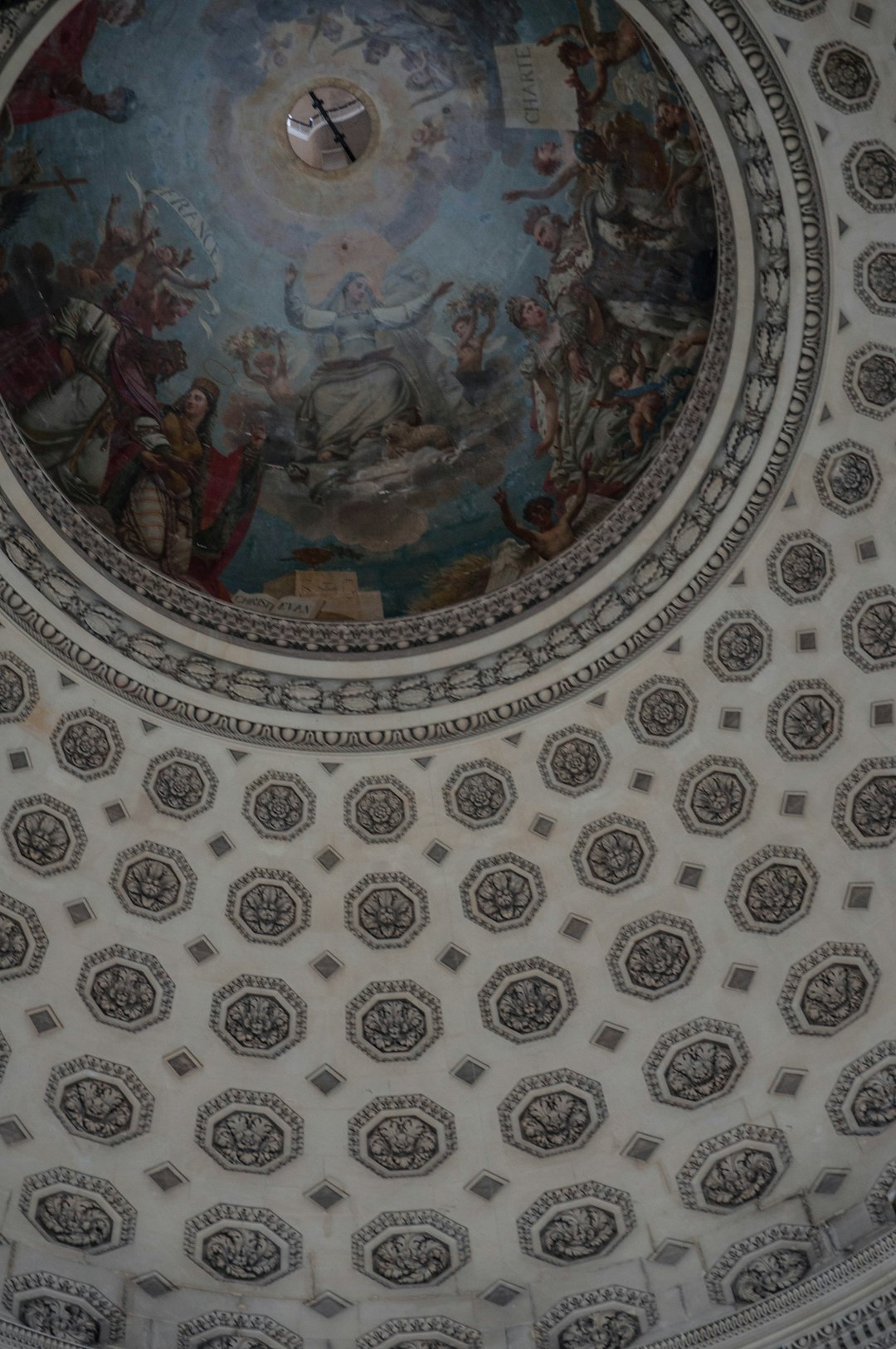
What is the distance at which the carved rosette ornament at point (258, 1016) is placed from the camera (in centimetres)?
1891

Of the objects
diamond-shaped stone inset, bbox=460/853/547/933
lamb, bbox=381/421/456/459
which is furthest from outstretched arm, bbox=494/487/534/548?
diamond-shaped stone inset, bbox=460/853/547/933

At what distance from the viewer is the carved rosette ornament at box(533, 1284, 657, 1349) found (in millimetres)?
16641

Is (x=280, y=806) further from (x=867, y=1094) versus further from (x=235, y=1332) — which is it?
(x=867, y=1094)

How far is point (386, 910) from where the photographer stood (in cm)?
1950

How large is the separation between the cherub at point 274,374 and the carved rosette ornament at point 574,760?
629cm

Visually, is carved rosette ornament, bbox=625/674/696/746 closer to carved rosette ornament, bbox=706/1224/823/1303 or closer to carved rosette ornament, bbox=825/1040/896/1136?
carved rosette ornament, bbox=825/1040/896/1136

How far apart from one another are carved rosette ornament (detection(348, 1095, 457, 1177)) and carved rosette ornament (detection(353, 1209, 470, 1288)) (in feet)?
1.90

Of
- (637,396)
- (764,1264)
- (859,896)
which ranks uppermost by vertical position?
(637,396)

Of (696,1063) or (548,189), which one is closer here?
(696,1063)

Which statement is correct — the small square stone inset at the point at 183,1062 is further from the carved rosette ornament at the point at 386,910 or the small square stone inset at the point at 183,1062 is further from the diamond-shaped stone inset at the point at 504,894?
the diamond-shaped stone inset at the point at 504,894

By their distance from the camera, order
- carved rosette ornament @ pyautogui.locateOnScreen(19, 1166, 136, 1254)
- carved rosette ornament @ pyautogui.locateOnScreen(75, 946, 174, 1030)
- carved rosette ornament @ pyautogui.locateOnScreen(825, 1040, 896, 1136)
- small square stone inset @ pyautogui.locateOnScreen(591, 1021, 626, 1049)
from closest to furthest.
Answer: carved rosette ornament @ pyautogui.locateOnScreen(825, 1040, 896, 1136) → carved rosette ornament @ pyautogui.locateOnScreen(19, 1166, 136, 1254) → carved rosette ornament @ pyautogui.locateOnScreen(75, 946, 174, 1030) → small square stone inset @ pyautogui.locateOnScreen(591, 1021, 626, 1049)

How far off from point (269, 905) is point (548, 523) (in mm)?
6396

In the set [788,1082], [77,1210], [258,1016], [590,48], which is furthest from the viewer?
[258,1016]

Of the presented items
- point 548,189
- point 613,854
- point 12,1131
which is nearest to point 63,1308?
point 12,1131
